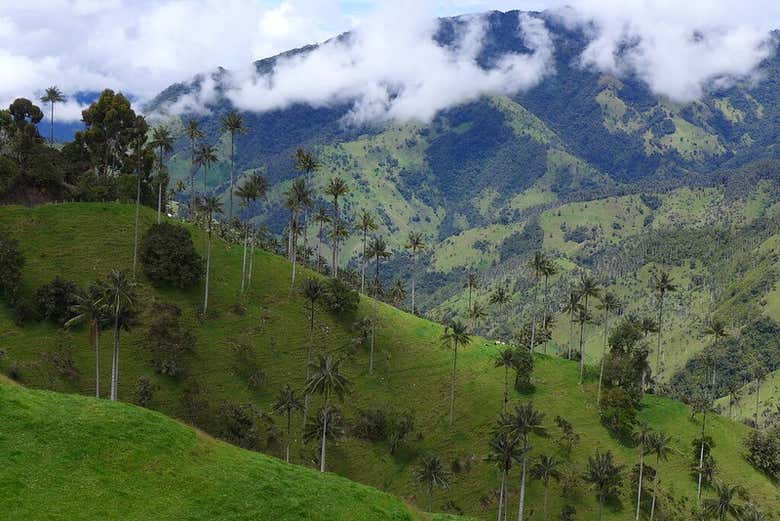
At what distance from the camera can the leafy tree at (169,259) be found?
136 metres

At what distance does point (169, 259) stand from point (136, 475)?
92277mm

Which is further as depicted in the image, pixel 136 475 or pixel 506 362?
pixel 506 362

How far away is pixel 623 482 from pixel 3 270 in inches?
4672

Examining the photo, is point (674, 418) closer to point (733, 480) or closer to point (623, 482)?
point (733, 480)

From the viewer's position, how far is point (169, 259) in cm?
13712

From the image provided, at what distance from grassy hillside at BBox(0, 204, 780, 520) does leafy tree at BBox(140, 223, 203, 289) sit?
3.08 metres

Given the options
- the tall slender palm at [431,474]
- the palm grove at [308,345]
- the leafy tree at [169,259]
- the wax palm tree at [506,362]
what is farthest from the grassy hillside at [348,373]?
the tall slender palm at [431,474]

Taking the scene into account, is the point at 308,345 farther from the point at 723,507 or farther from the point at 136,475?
the point at 136,475

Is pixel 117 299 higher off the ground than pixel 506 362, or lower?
higher

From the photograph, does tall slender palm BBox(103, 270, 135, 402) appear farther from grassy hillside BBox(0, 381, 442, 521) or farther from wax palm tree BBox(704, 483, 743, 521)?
wax palm tree BBox(704, 483, 743, 521)

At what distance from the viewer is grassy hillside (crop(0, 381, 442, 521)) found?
46000 mm

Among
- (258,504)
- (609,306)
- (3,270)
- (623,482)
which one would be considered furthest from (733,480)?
(3,270)

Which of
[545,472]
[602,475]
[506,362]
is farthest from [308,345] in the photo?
[602,475]

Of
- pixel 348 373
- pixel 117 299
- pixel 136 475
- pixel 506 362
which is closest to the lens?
pixel 136 475
